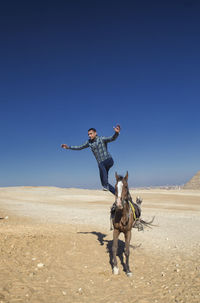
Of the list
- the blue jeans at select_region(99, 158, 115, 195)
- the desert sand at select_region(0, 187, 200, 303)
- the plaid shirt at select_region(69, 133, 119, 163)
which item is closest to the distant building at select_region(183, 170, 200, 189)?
the desert sand at select_region(0, 187, 200, 303)

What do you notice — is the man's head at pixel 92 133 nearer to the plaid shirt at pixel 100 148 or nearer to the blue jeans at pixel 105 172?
the plaid shirt at pixel 100 148

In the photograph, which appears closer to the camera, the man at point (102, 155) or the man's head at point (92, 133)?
the man at point (102, 155)

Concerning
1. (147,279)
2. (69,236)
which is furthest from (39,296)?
(69,236)

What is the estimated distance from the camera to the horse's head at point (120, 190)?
21.2 feet

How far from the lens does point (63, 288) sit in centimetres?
→ 589

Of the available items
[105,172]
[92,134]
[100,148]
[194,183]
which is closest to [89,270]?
[105,172]

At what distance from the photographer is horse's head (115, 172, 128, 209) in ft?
21.2

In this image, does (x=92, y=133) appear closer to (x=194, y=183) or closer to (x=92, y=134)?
(x=92, y=134)

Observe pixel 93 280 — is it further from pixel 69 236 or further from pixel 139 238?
pixel 139 238

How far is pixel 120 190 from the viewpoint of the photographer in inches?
259

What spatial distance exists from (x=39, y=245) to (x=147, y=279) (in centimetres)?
431

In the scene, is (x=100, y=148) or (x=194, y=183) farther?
(x=194, y=183)

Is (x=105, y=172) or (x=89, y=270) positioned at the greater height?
(x=105, y=172)

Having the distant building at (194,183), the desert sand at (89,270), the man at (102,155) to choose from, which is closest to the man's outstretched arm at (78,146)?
the man at (102,155)
